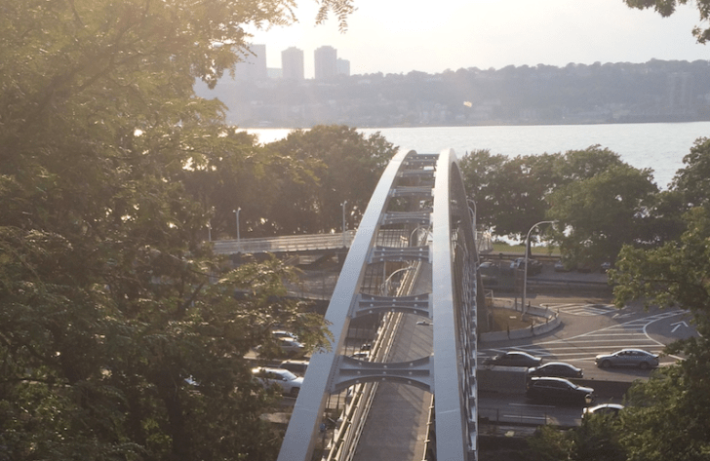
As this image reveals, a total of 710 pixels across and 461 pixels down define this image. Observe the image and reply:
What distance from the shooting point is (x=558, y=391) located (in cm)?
2427

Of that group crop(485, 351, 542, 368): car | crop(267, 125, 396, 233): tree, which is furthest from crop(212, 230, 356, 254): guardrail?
crop(485, 351, 542, 368): car

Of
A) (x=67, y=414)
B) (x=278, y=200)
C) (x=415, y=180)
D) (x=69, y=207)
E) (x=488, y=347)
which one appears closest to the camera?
(x=67, y=414)

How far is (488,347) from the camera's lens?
3156 cm

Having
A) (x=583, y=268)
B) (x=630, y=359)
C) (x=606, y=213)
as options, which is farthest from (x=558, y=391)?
(x=583, y=268)

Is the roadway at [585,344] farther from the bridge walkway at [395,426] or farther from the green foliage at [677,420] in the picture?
the green foliage at [677,420]

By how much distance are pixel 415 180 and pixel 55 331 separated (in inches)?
1340

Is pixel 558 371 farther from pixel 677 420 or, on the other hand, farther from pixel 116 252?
pixel 116 252

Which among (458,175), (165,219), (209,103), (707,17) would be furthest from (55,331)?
(458,175)

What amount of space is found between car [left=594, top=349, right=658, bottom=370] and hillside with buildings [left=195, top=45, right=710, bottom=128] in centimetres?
14043

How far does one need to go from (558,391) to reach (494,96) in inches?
6731

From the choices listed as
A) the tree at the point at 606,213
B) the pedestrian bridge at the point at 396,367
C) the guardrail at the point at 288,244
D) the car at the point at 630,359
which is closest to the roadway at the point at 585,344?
the car at the point at 630,359

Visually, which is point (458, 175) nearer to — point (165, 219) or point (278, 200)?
point (278, 200)

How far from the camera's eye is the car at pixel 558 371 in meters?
26.2

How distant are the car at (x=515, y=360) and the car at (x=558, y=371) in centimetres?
153
